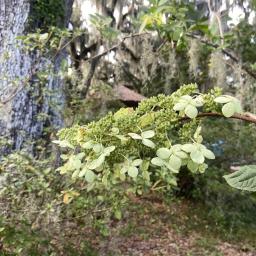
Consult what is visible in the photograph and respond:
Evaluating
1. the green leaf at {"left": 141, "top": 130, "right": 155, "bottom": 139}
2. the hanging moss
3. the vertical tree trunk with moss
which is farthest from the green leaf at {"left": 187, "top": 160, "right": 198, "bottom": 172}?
the hanging moss

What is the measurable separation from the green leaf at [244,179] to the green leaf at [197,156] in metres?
0.07

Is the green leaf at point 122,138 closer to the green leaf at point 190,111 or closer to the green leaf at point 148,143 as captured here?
the green leaf at point 148,143

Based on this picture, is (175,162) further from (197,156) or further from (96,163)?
(96,163)

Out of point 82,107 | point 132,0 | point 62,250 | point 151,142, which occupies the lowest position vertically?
point 62,250

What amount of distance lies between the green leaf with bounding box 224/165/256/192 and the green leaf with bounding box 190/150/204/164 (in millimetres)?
67

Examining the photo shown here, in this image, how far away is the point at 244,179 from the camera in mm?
874

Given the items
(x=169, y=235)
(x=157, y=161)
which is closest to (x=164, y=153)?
(x=157, y=161)

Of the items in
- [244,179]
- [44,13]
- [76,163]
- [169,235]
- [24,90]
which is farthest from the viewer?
[169,235]

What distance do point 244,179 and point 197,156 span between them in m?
0.11

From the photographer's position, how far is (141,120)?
3.25ft

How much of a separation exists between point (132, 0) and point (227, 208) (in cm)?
381

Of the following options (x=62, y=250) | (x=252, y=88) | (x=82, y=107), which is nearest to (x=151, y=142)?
(x=62, y=250)

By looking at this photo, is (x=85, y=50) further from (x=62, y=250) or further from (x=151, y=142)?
(x=151, y=142)

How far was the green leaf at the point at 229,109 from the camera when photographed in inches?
35.2
